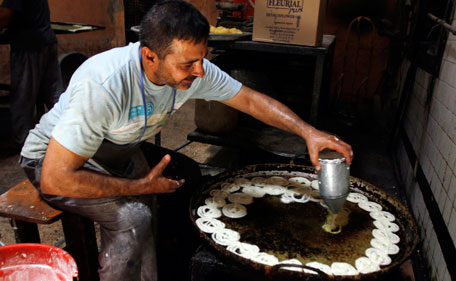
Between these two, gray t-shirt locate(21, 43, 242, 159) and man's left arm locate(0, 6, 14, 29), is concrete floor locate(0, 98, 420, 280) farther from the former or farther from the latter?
gray t-shirt locate(21, 43, 242, 159)

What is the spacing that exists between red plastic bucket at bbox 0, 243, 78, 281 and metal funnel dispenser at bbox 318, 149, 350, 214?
4.07 feet

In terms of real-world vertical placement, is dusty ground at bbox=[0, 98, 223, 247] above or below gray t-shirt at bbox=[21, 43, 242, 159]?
below

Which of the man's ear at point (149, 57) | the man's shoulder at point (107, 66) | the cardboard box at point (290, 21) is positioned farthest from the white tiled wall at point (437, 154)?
the man's shoulder at point (107, 66)

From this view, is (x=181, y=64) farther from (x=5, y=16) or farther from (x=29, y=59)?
(x=29, y=59)

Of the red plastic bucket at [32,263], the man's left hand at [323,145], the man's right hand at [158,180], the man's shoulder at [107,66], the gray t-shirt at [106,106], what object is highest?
the man's shoulder at [107,66]

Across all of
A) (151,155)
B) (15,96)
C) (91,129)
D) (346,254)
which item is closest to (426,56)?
(346,254)

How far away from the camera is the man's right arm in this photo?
159 cm

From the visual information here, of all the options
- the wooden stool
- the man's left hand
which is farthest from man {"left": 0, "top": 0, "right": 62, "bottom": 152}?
the man's left hand

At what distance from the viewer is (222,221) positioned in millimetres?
2076

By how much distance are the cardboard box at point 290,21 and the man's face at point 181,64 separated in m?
1.49

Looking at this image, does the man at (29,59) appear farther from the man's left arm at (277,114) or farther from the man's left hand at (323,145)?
the man's left hand at (323,145)

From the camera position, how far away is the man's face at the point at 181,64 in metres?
1.67

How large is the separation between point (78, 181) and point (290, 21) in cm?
222

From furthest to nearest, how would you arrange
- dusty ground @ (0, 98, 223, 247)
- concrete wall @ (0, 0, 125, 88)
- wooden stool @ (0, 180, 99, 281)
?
concrete wall @ (0, 0, 125, 88) → dusty ground @ (0, 98, 223, 247) → wooden stool @ (0, 180, 99, 281)
